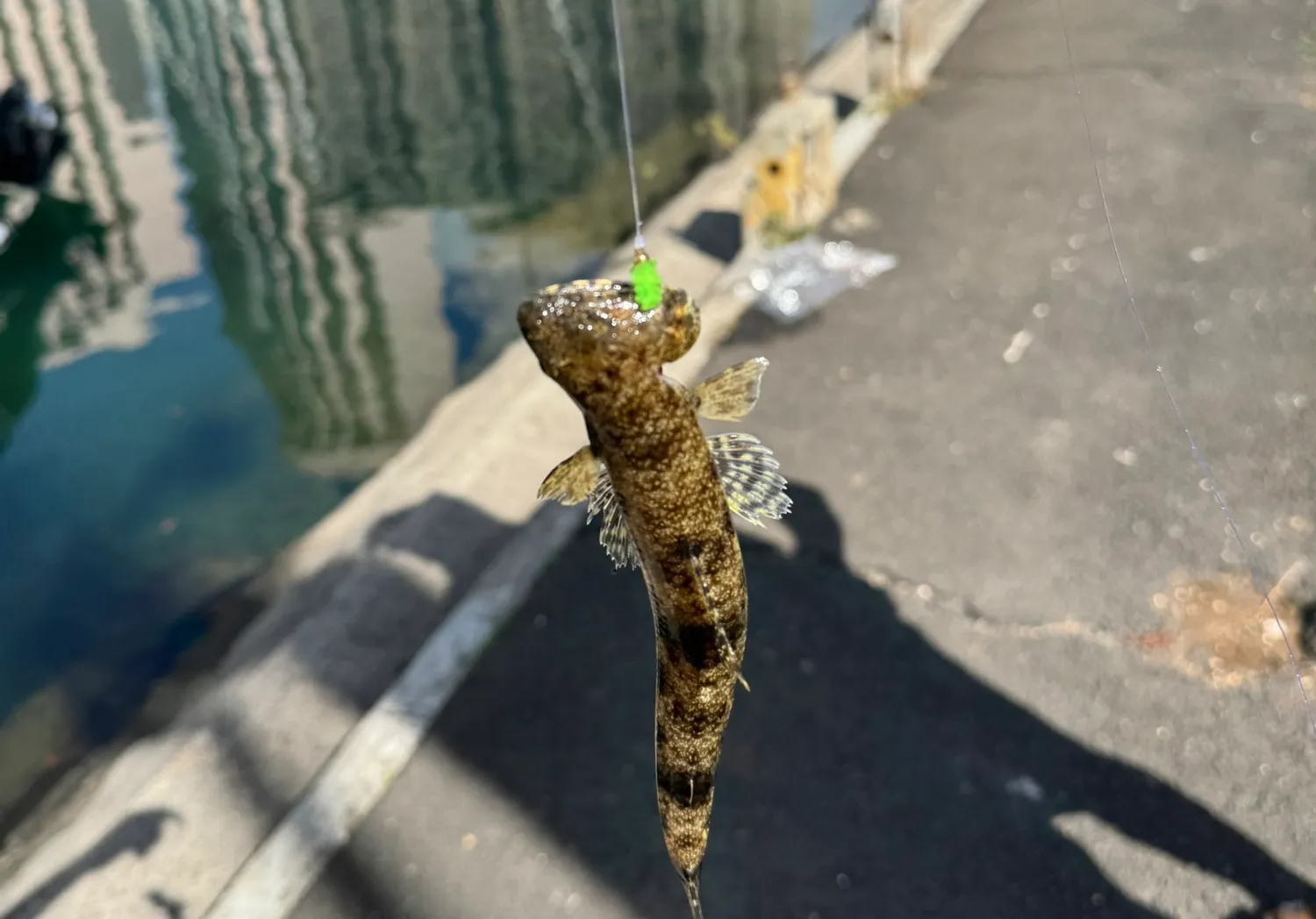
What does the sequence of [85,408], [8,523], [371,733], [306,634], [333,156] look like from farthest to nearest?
[333,156]
[85,408]
[8,523]
[306,634]
[371,733]

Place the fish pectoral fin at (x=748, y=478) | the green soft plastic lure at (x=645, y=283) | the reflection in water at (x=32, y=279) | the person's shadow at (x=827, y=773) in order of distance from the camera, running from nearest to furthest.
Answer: the green soft plastic lure at (x=645, y=283)
the fish pectoral fin at (x=748, y=478)
the person's shadow at (x=827, y=773)
the reflection in water at (x=32, y=279)

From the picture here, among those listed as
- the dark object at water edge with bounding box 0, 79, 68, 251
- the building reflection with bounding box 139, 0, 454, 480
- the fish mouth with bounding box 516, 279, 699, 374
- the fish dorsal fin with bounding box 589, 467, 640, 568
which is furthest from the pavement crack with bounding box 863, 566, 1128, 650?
the dark object at water edge with bounding box 0, 79, 68, 251

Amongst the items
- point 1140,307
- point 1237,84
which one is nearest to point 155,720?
point 1140,307

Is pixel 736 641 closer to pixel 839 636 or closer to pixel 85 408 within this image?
pixel 839 636

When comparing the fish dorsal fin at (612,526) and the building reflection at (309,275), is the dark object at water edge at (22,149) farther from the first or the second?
the fish dorsal fin at (612,526)

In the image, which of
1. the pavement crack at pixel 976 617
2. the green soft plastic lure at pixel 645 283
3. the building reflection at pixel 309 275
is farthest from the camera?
the building reflection at pixel 309 275

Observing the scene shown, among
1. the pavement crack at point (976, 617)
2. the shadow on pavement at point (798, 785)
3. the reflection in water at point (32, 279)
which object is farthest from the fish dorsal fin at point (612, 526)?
the reflection in water at point (32, 279)

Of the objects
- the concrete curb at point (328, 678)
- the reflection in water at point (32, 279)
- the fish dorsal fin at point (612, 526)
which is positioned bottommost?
the reflection in water at point (32, 279)

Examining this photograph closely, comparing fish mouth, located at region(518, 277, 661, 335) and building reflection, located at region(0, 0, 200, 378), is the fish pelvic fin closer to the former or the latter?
fish mouth, located at region(518, 277, 661, 335)
